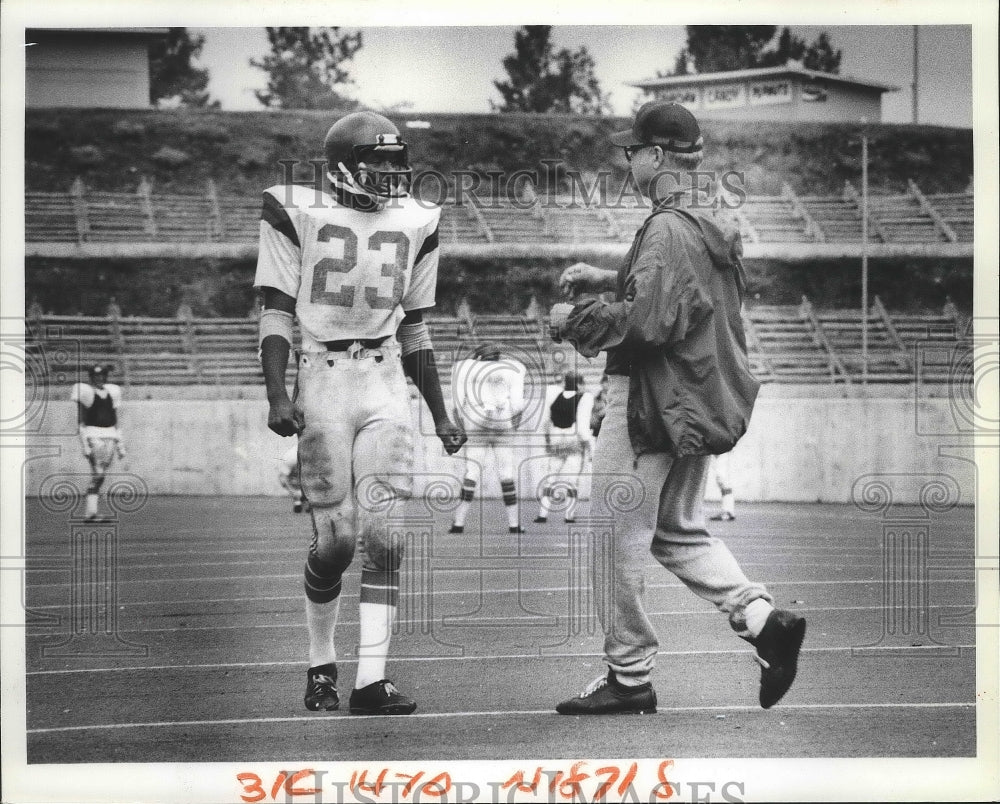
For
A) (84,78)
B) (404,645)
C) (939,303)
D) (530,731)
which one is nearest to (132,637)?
(404,645)

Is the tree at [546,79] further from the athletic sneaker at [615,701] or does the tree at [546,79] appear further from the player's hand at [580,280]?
the athletic sneaker at [615,701]

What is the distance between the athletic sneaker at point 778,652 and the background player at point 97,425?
265 centimetres

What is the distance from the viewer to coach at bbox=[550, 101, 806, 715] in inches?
205

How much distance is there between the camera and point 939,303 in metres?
7.79

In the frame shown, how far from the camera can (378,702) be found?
550cm

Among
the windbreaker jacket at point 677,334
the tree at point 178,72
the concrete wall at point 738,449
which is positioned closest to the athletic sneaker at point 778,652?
the windbreaker jacket at point 677,334

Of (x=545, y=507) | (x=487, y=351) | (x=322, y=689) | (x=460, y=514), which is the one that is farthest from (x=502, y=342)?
(x=460, y=514)

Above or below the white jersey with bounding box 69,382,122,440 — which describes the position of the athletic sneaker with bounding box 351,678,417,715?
below

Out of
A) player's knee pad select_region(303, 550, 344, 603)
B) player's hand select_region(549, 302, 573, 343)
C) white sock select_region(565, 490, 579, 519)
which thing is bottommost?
player's knee pad select_region(303, 550, 344, 603)

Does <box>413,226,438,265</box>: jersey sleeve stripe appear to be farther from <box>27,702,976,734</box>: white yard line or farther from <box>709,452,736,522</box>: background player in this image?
<box>709,452,736,522</box>: background player

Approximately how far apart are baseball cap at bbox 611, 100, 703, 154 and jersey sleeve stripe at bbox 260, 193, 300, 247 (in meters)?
1.25

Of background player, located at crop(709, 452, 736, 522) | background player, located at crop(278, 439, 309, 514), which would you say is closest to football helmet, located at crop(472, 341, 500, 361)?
background player, located at crop(709, 452, 736, 522)

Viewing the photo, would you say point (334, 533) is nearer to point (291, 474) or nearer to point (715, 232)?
point (715, 232)

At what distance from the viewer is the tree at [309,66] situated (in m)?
6.10
